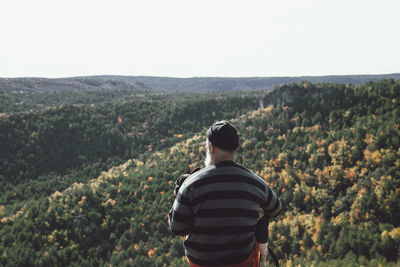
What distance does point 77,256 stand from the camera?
25.3 metres

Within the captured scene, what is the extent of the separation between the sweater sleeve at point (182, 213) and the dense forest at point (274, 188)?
11264 millimetres

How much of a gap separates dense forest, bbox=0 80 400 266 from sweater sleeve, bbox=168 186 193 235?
1126 cm

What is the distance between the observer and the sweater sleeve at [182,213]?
10.1 ft

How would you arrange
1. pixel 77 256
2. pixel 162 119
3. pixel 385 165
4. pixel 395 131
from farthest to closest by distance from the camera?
1. pixel 162 119
2. pixel 77 256
3. pixel 395 131
4. pixel 385 165

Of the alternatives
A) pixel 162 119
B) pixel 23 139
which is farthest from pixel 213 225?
pixel 162 119

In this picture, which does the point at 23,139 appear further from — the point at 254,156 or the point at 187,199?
the point at 187,199

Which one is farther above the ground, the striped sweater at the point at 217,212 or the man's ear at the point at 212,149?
the man's ear at the point at 212,149

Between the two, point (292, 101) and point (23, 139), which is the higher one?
point (292, 101)

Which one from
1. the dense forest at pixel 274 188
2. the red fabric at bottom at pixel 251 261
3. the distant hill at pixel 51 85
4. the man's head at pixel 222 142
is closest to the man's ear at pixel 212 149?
the man's head at pixel 222 142

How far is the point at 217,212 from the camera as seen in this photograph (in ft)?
10.1

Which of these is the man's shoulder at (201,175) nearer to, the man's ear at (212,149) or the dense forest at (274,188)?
the man's ear at (212,149)

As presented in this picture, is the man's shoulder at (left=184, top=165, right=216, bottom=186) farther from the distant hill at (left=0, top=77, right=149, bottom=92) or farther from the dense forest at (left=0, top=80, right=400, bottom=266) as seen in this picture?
the distant hill at (left=0, top=77, right=149, bottom=92)

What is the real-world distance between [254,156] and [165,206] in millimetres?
13137

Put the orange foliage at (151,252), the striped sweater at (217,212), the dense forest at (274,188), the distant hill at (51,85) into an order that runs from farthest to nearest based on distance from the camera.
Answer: the distant hill at (51,85) < the orange foliage at (151,252) < the dense forest at (274,188) < the striped sweater at (217,212)
